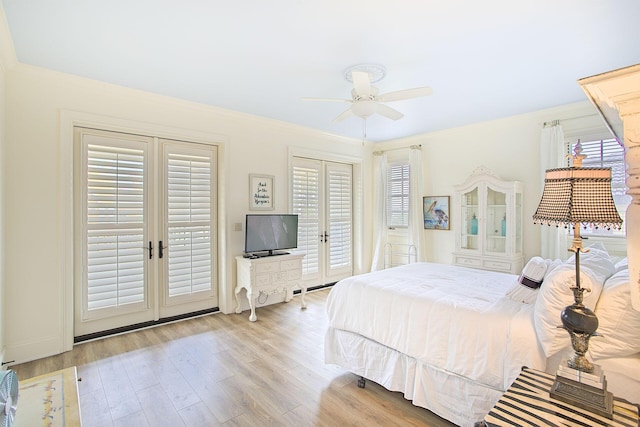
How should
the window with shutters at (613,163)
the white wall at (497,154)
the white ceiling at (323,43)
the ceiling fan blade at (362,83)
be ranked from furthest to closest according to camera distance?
the white wall at (497,154) < the window with shutters at (613,163) < the ceiling fan blade at (362,83) < the white ceiling at (323,43)

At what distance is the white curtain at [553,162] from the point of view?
369 cm

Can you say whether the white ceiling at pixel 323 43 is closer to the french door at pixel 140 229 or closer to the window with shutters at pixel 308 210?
the french door at pixel 140 229

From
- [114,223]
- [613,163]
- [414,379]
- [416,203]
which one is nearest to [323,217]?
[416,203]

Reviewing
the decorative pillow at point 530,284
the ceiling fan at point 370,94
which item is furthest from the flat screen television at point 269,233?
the decorative pillow at point 530,284

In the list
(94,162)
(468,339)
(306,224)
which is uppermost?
(94,162)

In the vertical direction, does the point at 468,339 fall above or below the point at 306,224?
below

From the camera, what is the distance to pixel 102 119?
3148mm

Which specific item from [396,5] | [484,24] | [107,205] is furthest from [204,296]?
[484,24]

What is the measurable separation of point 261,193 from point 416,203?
8.36ft

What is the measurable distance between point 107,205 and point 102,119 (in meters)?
0.88

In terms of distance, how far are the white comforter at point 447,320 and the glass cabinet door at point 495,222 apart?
1.41 metres

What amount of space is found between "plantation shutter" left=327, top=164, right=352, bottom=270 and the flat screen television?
1085 millimetres

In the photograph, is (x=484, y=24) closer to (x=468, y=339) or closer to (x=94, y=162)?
(x=468, y=339)

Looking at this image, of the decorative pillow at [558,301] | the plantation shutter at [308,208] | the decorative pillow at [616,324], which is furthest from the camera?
the plantation shutter at [308,208]
